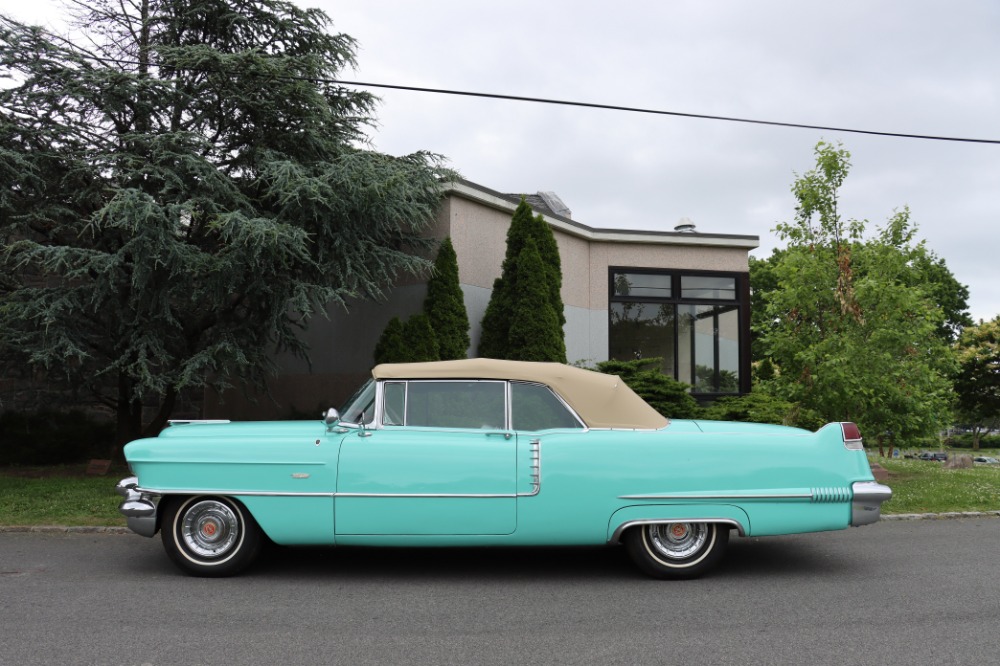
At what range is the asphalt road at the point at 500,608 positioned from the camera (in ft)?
13.2

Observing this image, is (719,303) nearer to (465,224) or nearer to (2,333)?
(465,224)

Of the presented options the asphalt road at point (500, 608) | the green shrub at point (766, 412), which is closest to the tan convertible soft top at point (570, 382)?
the asphalt road at point (500, 608)

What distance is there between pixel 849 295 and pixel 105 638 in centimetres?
1075

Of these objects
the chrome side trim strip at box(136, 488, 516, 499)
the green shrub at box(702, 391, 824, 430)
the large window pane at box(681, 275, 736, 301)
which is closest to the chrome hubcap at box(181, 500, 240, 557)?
the chrome side trim strip at box(136, 488, 516, 499)

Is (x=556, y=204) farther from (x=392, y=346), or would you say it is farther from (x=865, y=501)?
(x=865, y=501)

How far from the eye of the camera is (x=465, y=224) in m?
13.2

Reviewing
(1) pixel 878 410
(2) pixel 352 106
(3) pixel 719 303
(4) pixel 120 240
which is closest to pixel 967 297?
(3) pixel 719 303

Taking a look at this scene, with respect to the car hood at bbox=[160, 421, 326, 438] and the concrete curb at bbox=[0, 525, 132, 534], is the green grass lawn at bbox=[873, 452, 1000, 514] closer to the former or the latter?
the car hood at bbox=[160, 421, 326, 438]

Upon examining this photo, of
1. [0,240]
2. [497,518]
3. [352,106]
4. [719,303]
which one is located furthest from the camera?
[719,303]

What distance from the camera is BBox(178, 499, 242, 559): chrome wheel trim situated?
18.6 feet

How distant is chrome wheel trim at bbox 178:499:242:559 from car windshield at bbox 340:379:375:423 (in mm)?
1072

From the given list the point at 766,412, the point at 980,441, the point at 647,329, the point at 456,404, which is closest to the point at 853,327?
the point at 766,412

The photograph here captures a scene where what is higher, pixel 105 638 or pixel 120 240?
pixel 120 240

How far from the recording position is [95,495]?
372 inches
